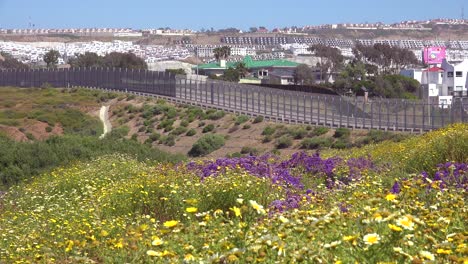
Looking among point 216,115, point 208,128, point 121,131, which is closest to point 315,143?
point 208,128

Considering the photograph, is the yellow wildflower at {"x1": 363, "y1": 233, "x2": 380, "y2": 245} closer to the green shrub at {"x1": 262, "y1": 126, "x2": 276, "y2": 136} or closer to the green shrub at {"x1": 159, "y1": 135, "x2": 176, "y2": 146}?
the green shrub at {"x1": 262, "y1": 126, "x2": 276, "y2": 136}

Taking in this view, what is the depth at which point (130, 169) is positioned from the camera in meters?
19.0

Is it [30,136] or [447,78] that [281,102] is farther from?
[447,78]

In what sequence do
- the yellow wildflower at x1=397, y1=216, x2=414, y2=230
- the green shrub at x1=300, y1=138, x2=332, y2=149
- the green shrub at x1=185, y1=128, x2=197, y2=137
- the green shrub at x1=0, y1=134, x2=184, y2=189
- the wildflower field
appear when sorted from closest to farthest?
1. the yellow wildflower at x1=397, y1=216, x2=414, y2=230
2. the wildflower field
3. the green shrub at x1=0, y1=134, x2=184, y2=189
4. the green shrub at x1=300, y1=138, x2=332, y2=149
5. the green shrub at x1=185, y1=128, x2=197, y2=137

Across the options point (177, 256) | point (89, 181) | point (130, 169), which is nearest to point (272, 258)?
point (177, 256)

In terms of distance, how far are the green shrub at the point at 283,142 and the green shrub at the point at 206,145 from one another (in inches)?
127

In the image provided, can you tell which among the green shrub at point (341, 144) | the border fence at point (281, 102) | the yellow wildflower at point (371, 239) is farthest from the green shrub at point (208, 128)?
the yellow wildflower at point (371, 239)

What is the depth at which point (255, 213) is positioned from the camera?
826 centimetres

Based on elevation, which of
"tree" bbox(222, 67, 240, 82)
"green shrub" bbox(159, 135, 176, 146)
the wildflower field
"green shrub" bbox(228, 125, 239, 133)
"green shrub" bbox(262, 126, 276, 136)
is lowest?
"green shrub" bbox(159, 135, 176, 146)

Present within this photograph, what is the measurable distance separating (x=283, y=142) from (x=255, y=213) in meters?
45.8

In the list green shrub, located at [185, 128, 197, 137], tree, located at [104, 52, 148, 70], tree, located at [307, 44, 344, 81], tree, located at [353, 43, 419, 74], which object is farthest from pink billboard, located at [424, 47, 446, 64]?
green shrub, located at [185, 128, 197, 137]

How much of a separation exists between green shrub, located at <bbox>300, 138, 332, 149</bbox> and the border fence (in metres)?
2.76

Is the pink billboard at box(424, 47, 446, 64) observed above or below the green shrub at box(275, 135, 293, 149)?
above

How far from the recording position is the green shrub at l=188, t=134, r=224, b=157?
175ft
